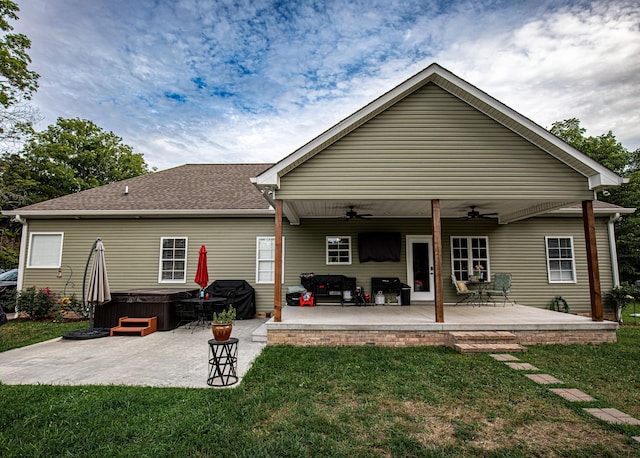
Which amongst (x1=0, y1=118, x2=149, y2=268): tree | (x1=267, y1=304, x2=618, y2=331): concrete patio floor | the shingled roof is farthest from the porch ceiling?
(x1=0, y1=118, x2=149, y2=268): tree

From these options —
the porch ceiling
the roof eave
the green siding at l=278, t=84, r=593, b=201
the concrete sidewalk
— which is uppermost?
the green siding at l=278, t=84, r=593, b=201

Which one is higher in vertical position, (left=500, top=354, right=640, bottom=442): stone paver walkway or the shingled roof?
the shingled roof

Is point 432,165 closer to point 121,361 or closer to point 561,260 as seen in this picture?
point 561,260

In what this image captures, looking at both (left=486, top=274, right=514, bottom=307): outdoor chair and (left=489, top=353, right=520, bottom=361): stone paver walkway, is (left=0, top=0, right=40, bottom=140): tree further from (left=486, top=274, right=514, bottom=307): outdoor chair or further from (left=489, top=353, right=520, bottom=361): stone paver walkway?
(left=486, top=274, right=514, bottom=307): outdoor chair

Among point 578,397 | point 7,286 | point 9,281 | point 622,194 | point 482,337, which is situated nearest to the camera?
point 578,397

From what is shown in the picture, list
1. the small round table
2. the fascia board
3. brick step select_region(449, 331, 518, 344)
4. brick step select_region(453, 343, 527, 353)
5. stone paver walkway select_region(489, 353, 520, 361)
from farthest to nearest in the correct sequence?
1. the fascia board
2. brick step select_region(449, 331, 518, 344)
3. brick step select_region(453, 343, 527, 353)
4. stone paver walkway select_region(489, 353, 520, 361)
5. the small round table

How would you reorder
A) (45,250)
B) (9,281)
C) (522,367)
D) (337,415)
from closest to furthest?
(337,415)
(522,367)
(45,250)
(9,281)

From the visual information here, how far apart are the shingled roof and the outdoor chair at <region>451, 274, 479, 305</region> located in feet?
18.6

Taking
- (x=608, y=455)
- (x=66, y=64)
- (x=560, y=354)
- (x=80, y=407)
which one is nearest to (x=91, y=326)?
(x=80, y=407)

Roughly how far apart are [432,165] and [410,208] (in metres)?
1.82

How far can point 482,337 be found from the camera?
5.80 m

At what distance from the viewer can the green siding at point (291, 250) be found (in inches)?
361

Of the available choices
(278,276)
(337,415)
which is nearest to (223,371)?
(337,415)

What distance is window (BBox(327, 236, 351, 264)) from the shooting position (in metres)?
9.21
